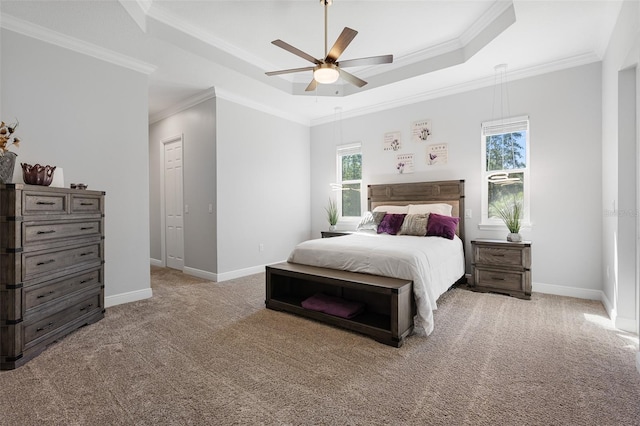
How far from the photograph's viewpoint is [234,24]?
10.8ft

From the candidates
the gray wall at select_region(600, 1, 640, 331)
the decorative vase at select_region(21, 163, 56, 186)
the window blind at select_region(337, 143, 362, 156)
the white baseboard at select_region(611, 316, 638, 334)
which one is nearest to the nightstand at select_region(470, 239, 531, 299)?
the gray wall at select_region(600, 1, 640, 331)

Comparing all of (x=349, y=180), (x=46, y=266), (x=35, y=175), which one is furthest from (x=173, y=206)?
(x=349, y=180)

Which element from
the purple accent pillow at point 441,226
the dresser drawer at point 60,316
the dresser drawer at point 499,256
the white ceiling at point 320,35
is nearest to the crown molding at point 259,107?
the white ceiling at point 320,35

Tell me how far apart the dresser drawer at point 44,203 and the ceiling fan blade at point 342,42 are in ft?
8.41

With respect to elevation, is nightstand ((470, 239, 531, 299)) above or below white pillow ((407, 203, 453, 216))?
below

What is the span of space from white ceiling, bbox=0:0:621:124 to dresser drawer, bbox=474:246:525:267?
2.27 m

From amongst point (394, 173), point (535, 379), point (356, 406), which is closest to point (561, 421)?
point (535, 379)

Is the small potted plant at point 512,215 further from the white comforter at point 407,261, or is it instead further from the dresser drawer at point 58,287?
the dresser drawer at point 58,287

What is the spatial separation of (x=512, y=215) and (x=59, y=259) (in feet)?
16.1

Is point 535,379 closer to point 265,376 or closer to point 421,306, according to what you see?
point 421,306

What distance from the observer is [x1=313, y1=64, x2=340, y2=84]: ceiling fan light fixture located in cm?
274

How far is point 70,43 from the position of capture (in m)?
3.11

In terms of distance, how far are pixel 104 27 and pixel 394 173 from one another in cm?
414

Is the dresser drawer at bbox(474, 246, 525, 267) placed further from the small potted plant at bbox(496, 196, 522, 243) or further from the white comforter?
the white comforter
